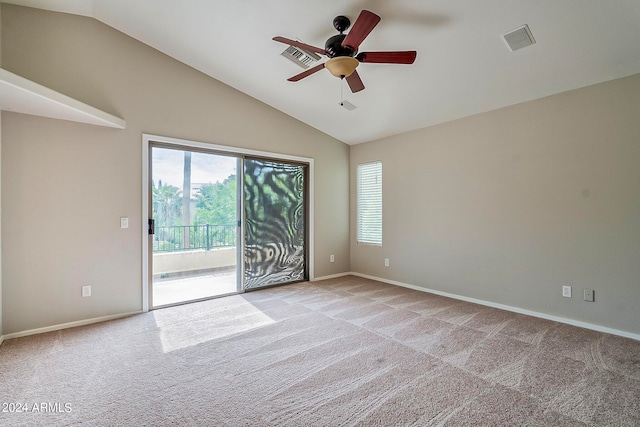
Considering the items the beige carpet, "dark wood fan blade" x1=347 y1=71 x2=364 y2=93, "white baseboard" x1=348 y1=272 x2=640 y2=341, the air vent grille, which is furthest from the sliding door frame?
"white baseboard" x1=348 y1=272 x2=640 y2=341

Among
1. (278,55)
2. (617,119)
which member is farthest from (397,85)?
(617,119)

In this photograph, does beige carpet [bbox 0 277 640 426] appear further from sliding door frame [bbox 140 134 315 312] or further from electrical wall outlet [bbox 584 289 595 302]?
sliding door frame [bbox 140 134 315 312]

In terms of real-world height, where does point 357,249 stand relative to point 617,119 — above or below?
below

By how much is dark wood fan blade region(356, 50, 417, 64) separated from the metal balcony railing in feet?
10.1

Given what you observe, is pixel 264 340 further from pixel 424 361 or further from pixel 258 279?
pixel 258 279

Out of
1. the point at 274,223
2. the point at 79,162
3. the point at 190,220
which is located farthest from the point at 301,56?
the point at 190,220

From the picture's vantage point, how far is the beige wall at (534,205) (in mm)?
2879

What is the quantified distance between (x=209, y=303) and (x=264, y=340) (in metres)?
1.50

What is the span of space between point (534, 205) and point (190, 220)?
4.78m

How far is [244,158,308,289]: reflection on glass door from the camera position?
4.48m

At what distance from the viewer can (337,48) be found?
2350 mm

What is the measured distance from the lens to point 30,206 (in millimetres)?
2928

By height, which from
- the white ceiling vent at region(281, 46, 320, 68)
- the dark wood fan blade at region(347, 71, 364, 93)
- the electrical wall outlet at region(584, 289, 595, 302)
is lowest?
the electrical wall outlet at region(584, 289, 595, 302)

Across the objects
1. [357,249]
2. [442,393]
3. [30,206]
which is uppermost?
[30,206]
